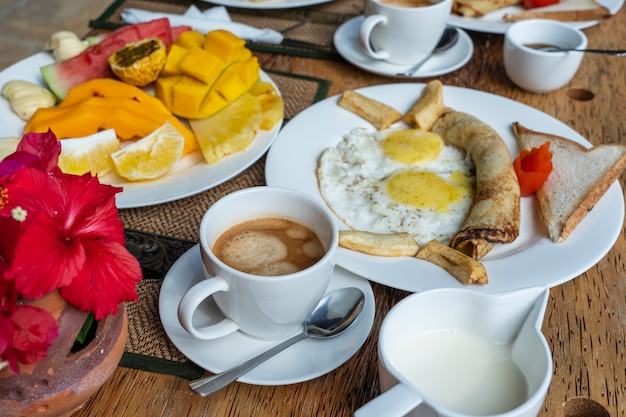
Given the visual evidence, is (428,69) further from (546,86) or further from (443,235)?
(443,235)

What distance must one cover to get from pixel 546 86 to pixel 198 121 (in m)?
0.94

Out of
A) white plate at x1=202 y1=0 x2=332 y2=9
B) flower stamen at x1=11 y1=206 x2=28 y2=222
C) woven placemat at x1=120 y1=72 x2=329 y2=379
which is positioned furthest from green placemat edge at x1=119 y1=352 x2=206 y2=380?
white plate at x1=202 y1=0 x2=332 y2=9

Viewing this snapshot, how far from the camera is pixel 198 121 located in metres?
1.52

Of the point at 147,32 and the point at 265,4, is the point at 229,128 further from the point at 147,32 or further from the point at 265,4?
the point at 265,4

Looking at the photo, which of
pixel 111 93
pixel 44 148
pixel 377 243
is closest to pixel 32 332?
pixel 44 148

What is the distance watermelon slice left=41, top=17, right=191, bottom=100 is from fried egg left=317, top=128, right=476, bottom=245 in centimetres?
63

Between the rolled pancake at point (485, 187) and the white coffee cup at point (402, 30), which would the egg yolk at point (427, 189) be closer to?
the rolled pancake at point (485, 187)

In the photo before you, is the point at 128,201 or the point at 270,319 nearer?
the point at 270,319

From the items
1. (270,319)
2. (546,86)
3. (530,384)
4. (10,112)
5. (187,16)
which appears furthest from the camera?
(187,16)

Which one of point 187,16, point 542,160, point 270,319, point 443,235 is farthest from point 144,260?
point 187,16

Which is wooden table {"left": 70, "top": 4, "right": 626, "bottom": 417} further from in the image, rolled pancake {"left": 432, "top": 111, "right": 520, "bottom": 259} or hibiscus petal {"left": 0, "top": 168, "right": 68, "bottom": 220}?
hibiscus petal {"left": 0, "top": 168, "right": 68, "bottom": 220}

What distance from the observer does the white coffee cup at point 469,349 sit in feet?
2.64

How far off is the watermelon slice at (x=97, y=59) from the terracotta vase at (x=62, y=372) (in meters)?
0.96

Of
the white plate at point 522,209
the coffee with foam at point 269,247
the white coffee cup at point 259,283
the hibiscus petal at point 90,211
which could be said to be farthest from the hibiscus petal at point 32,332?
the white plate at point 522,209
